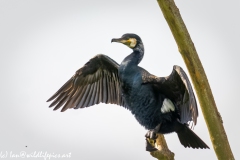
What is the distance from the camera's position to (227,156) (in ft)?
22.0

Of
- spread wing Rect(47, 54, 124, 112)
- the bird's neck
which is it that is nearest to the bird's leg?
the bird's neck

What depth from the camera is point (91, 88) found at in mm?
9148

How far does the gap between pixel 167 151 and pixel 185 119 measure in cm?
63

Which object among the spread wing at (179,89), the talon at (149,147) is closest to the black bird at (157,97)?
the spread wing at (179,89)

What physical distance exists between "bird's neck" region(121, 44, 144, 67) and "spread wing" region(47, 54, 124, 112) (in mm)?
718

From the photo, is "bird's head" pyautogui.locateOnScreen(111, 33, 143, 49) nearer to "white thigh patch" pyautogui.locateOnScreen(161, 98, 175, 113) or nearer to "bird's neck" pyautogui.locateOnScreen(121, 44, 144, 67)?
"bird's neck" pyautogui.locateOnScreen(121, 44, 144, 67)

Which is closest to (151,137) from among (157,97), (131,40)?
(157,97)

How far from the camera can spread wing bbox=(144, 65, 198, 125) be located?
6.96 metres

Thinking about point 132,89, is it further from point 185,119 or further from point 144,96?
point 185,119

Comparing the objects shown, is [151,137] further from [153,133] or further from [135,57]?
[135,57]

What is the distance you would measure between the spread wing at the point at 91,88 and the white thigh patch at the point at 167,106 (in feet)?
3.93

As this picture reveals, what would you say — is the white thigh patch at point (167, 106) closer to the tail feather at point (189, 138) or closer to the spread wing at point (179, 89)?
the spread wing at point (179, 89)

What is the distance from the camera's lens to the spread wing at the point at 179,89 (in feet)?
22.8

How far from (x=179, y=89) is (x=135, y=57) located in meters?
0.98
